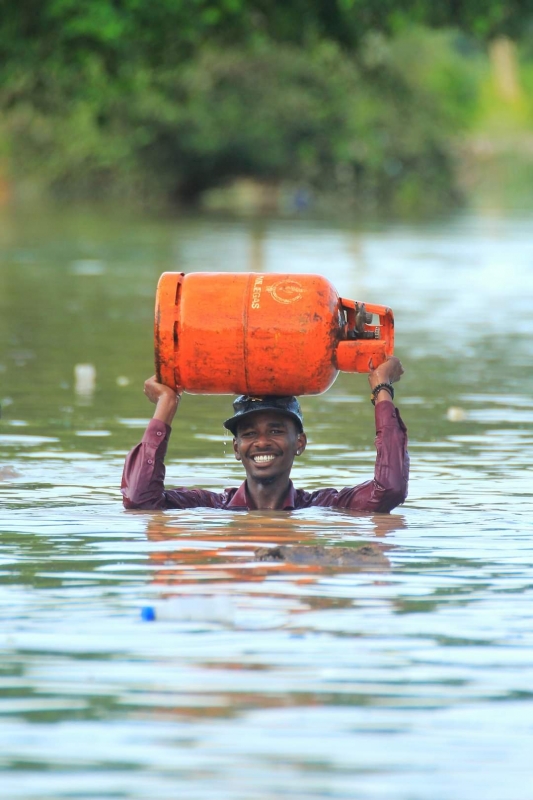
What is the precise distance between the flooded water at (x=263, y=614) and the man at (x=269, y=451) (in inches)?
5.5

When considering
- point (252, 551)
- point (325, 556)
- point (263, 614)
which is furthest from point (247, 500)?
point (263, 614)

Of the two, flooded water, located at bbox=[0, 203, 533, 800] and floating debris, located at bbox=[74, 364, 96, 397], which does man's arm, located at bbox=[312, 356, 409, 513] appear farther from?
floating debris, located at bbox=[74, 364, 96, 397]

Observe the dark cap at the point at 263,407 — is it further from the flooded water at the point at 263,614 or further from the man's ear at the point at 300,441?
the flooded water at the point at 263,614

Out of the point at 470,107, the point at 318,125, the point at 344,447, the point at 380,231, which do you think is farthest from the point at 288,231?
the point at 470,107

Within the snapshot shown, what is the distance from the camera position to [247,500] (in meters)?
8.93

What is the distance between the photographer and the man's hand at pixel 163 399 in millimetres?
8602

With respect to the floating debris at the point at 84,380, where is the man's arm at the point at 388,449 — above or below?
above

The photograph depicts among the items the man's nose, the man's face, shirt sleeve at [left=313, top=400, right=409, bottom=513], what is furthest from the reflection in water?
the man's nose

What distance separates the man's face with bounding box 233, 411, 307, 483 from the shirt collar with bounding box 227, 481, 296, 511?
Answer: 0.75 ft

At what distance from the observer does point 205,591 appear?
270 inches

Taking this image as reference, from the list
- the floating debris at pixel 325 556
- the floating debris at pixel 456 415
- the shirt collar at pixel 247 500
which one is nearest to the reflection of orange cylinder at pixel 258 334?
the shirt collar at pixel 247 500

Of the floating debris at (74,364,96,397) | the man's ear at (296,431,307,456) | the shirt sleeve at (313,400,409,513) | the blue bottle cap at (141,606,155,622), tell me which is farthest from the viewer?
the floating debris at (74,364,96,397)

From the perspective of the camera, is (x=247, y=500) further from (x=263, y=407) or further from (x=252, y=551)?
(x=252, y=551)

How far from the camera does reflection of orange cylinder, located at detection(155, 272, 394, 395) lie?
835 cm
